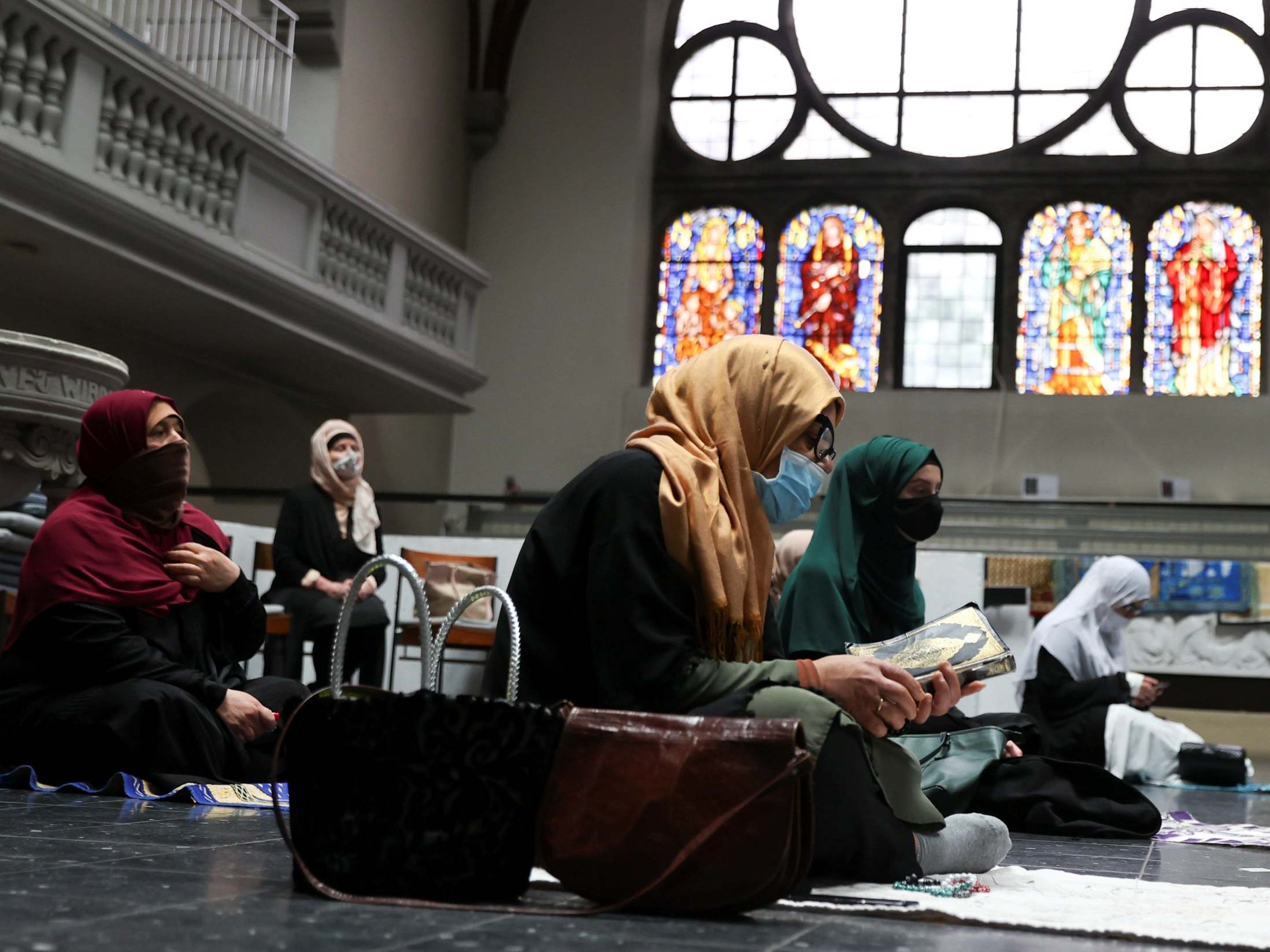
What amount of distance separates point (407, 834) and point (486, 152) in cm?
1246

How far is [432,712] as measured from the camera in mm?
2086

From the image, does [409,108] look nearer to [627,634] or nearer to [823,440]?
[823,440]

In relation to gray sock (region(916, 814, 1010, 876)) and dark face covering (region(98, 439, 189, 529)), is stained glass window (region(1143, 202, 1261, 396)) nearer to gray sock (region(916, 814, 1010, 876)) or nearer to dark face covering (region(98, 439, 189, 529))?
dark face covering (region(98, 439, 189, 529))

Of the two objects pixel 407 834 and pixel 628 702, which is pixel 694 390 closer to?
pixel 628 702

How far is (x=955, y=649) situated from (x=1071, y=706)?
3.93m

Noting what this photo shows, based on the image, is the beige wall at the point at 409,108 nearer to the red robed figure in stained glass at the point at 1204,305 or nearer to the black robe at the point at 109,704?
the red robed figure in stained glass at the point at 1204,305

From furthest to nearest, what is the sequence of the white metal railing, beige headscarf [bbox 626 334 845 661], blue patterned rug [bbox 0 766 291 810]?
1. the white metal railing
2. blue patterned rug [bbox 0 766 291 810]
3. beige headscarf [bbox 626 334 845 661]

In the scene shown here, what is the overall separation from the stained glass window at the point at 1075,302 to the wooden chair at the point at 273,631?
746 centimetres

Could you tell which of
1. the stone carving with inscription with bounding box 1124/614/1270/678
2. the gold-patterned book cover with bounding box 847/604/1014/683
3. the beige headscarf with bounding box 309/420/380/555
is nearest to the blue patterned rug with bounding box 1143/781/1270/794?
the stone carving with inscription with bounding box 1124/614/1270/678

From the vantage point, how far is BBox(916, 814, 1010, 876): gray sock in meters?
2.68

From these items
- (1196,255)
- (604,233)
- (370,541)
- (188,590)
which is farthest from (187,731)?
(1196,255)

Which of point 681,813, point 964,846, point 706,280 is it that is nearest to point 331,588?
point 964,846

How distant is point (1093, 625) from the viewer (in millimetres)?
6676

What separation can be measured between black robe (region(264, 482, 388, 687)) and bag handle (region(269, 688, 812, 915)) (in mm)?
4636
